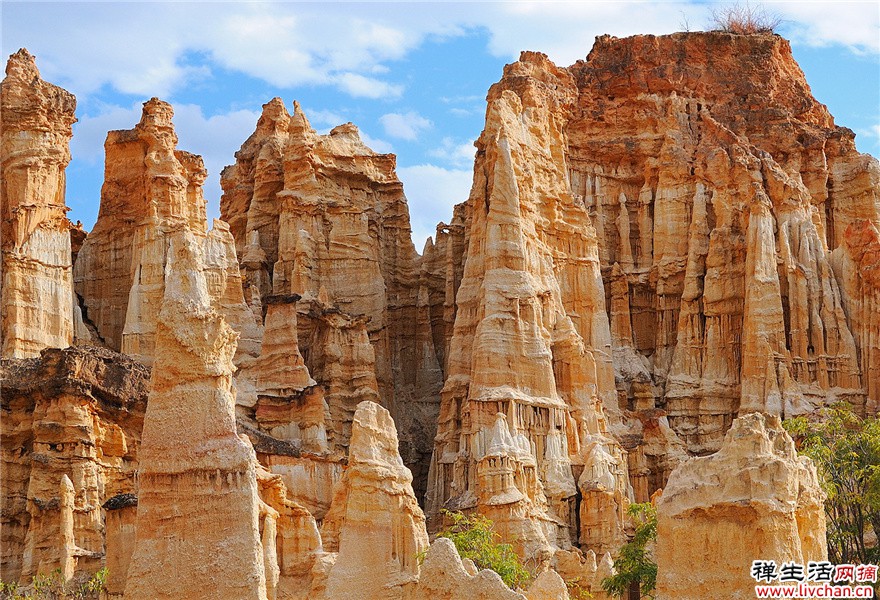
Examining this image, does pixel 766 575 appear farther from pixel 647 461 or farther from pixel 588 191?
pixel 588 191

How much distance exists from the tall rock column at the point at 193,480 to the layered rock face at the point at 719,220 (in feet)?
132

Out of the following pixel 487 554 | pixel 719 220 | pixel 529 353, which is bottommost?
pixel 487 554

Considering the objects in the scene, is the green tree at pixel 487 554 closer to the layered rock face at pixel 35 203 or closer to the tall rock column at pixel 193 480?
the tall rock column at pixel 193 480

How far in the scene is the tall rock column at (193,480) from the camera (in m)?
23.5

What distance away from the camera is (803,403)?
201ft

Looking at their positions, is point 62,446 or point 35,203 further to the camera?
point 35,203

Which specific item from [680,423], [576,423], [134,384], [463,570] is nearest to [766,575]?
[463,570]

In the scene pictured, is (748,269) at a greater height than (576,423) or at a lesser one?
greater

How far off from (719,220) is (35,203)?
2963 cm

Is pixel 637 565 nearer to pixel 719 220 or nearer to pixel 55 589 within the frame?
pixel 55 589

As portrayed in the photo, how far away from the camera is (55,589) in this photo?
128 ft

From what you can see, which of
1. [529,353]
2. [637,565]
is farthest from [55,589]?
[529,353]

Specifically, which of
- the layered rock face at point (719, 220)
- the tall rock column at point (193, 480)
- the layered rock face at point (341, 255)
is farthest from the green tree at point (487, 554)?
the layered rock face at point (719, 220)

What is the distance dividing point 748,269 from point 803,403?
660 cm
